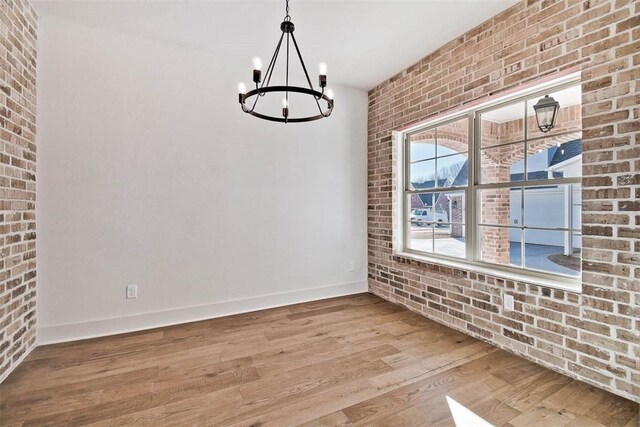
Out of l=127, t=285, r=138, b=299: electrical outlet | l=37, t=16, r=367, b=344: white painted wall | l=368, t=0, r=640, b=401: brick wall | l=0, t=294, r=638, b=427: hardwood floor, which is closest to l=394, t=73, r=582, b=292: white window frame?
l=368, t=0, r=640, b=401: brick wall

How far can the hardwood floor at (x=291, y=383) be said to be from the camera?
1645 millimetres

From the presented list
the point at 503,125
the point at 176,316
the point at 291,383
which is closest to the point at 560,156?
the point at 503,125

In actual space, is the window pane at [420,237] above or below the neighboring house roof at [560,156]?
below

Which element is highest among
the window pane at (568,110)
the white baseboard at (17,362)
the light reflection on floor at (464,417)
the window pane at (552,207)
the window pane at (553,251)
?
the window pane at (568,110)

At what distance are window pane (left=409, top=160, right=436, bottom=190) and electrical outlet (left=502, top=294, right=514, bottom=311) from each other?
1415mm

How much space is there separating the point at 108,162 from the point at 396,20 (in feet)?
9.69

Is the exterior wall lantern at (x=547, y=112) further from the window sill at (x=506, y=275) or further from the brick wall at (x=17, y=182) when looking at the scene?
the brick wall at (x=17, y=182)

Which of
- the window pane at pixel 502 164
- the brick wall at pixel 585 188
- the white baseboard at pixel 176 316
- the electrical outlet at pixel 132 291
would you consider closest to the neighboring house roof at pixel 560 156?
the window pane at pixel 502 164

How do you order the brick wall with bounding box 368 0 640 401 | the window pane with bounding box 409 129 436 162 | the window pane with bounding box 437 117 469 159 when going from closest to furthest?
the brick wall with bounding box 368 0 640 401
the window pane with bounding box 437 117 469 159
the window pane with bounding box 409 129 436 162

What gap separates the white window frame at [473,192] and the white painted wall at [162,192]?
0.93 metres

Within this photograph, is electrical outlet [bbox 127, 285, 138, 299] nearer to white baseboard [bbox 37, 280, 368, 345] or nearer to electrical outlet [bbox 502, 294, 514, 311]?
white baseboard [bbox 37, 280, 368, 345]

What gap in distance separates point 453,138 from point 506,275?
152cm

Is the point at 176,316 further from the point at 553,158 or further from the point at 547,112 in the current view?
the point at 547,112

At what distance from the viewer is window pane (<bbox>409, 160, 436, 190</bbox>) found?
3345 mm
